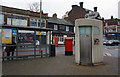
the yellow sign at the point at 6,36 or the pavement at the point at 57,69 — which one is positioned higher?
the yellow sign at the point at 6,36

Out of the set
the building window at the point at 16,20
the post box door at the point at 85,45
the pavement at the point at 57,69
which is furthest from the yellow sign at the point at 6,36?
the building window at the point at 16,20

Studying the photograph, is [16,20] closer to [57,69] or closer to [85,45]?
[85,45]

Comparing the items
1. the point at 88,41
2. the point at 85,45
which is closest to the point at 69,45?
the point at 85,45

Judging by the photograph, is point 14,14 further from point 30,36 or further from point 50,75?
point 50,75

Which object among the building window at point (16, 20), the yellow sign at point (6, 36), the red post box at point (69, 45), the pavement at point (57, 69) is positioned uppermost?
the building window at point (16, 20)

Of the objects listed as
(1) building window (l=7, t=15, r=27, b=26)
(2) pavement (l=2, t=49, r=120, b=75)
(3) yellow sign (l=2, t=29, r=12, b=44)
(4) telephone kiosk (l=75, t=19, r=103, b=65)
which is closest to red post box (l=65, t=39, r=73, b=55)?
(4) telephone kiosk (l=75, t=19, r=103, b=65)

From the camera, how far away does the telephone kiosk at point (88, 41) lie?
302 inches

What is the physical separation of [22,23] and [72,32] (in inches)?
694

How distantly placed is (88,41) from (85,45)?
1.01 feet

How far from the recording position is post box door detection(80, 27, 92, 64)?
7.73 m

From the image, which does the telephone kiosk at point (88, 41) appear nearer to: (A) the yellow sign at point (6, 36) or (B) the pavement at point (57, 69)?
(B) the pavement at point (57, 69)

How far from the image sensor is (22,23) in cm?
2789

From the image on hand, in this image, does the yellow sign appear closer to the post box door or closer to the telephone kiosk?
the telephone kiosk

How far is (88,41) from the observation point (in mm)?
7762
